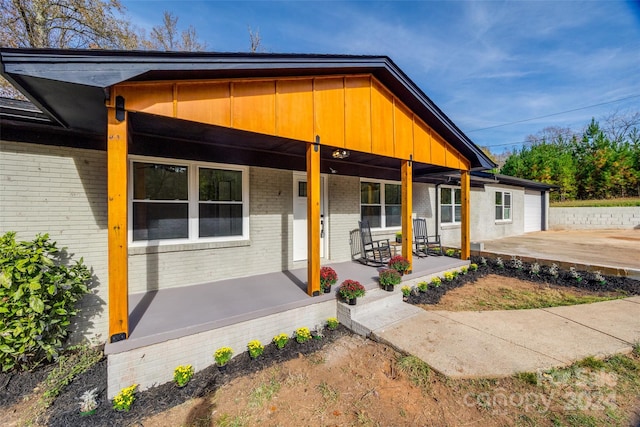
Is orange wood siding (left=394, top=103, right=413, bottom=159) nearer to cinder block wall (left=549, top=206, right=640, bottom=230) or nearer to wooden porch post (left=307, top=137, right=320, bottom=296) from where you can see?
wooden porch post (left=307, top=137, right=320, bottom=296)

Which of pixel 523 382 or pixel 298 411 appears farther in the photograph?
pixel 523 382

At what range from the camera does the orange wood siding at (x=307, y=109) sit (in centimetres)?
308

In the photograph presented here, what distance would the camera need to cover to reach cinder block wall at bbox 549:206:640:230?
48.8 ft

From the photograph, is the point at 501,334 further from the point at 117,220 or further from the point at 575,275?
the point at 117,220

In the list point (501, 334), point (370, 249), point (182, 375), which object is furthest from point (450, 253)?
point (182, 375)

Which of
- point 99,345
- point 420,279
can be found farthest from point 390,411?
point 99,345

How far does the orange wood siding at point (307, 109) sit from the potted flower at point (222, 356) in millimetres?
2731

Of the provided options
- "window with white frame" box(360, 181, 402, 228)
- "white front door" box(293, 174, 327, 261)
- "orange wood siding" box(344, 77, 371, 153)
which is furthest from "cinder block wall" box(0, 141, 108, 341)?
"window with white frame" box(360, 181, 402, 228)

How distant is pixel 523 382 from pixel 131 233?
5.43m

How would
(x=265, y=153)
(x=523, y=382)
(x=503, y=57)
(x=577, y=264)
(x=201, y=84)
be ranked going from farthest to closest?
(x=503, y=57) → (x=577, y=264) → (x=265, y=153) → (x=201, y=84) → (x=523, y=382)

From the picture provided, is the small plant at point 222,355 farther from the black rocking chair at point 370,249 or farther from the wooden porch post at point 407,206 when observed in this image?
the black rocking chair at point 370,249

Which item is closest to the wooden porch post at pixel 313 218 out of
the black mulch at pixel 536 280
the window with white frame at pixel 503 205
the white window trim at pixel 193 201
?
the white window trim at pixel 193 201

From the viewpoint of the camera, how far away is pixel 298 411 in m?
2.58

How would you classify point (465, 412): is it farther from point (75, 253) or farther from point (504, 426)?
point (75, 253)
